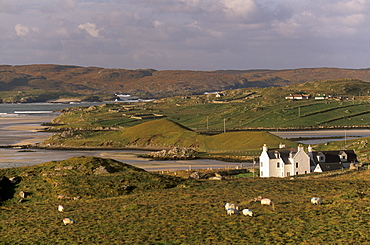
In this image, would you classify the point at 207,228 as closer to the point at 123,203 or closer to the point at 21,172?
the point at 123,203

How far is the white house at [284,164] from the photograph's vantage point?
7344 centimetres

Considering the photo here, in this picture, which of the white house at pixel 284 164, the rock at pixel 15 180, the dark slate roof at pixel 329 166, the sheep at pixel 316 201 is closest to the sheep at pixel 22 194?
the rock at pixel 15 180

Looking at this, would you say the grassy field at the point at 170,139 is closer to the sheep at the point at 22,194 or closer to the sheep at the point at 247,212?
the sheep at the point at 22,194

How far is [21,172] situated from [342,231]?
139 feet

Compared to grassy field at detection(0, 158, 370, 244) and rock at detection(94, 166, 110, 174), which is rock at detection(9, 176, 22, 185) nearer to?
grassy field at detection(0, 158, 370, 244)

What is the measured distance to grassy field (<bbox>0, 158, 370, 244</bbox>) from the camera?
3478 cm

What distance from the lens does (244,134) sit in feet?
464

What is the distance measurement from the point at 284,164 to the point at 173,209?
1301 inches

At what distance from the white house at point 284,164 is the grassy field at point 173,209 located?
8.28 m

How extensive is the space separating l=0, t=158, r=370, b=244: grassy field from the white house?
828 centimetres

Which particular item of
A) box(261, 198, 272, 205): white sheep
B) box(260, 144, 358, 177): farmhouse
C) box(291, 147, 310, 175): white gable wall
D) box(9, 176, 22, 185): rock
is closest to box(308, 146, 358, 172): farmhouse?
box(260, 144, 358, 177): farmhouse

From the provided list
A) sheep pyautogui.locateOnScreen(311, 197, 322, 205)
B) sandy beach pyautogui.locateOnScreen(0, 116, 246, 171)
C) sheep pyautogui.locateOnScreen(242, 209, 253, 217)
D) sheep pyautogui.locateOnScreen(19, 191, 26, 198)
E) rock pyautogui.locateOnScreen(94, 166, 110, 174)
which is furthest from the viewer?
sandy beach pyautogui.locateOnScreen(0, 116, 246, 171)

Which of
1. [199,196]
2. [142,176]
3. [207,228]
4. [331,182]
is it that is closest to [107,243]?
[207,228]

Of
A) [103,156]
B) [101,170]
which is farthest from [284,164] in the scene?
[103,156]
